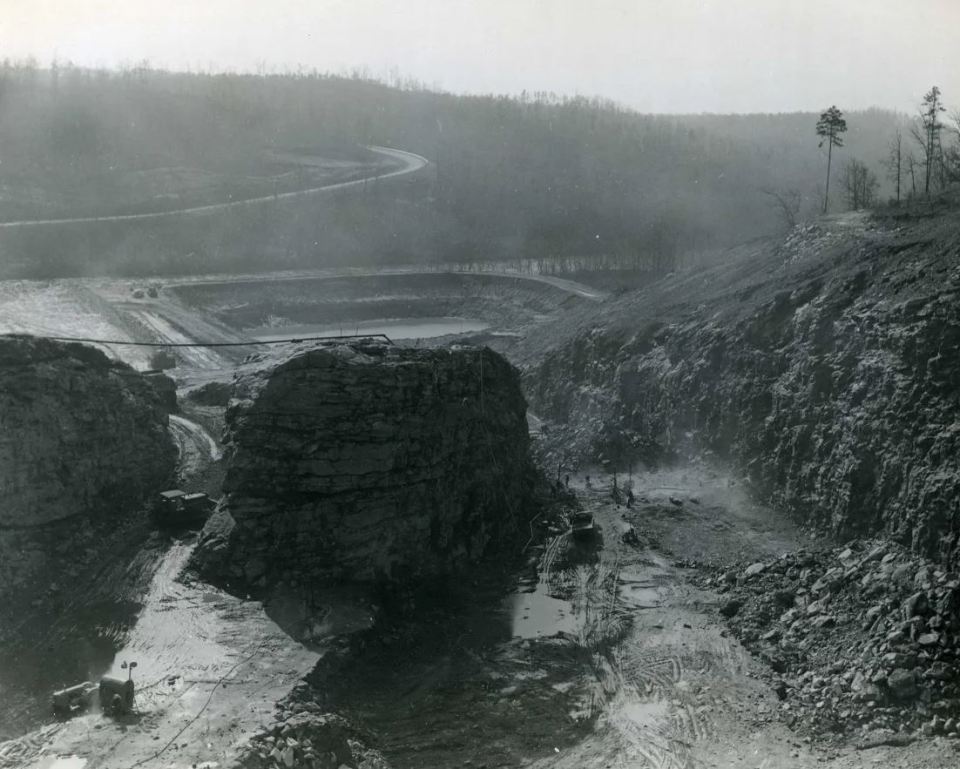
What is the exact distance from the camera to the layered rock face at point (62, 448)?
29609mm

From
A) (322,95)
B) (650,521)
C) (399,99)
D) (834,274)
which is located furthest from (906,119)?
(650,521)

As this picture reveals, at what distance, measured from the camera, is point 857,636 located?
25062 millimetres

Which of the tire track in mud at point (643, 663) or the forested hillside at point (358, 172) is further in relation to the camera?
the forested hillside at point (358, 172)

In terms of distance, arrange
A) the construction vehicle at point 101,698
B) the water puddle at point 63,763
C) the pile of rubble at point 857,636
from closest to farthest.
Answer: the water puddle at point 63,763, the construction vehicle at point 101,698, the pile of rubble at point 857,636

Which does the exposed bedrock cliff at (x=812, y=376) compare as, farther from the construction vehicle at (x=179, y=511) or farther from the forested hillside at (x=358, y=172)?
the forested hillside at (x=358, y=172)

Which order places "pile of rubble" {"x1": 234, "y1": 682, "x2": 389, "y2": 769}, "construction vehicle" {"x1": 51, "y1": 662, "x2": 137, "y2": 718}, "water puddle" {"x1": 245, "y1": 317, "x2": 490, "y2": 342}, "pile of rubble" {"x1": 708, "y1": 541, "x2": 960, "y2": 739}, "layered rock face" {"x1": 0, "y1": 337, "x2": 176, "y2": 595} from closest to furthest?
"pile of rubble" {"x1": 234, "y1": 682, "x2": 389, "y2": 769} < "construction vehicle" {"x1": 51, "y1": 662, "x2": 137, "y2": 718} < "pile of rubble" {"x1": 708, "y1": 541, "x2": 960, "y2": 739} < "layered rock face" {"x1": 0, "y1": 337, "x2": 176, "y2": 595} < "water puddle" {"x1": 245, "y1": 317, "x2": 490, "y2": 342}

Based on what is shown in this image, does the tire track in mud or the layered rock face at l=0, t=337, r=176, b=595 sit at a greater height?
the layered rock face at l=0, t=337, r=176, b=595

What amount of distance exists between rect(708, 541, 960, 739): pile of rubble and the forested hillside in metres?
63.0

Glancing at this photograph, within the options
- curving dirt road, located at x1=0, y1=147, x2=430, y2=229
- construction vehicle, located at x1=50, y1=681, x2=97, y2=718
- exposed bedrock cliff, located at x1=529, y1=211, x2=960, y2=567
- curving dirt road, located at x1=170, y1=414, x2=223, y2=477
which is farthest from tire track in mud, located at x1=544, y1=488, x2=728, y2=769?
curving dirt road, located at x1=0, y1=147, x2=430, y2=229

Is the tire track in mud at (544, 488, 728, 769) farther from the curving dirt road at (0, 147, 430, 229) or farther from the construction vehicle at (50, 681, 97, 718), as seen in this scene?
the curving dirt road at (0, 147, 430, 229)

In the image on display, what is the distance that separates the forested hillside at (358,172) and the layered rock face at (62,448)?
4765 centimetres

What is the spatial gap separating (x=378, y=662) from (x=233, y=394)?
1050 centimetres

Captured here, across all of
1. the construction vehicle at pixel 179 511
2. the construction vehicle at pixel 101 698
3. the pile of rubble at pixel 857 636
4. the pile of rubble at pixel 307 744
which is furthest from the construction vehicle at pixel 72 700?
the pile of rubble at pixel 857 636

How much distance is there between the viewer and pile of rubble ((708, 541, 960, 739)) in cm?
2227
